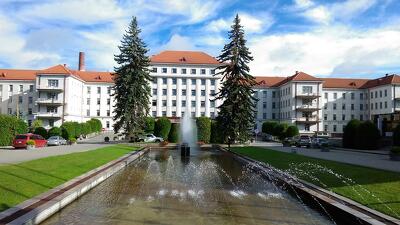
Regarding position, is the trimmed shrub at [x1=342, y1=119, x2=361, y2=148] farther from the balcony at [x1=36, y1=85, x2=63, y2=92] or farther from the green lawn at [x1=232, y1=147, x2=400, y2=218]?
the balcony at [x1=36, y1=85, x2=63, y2=92]

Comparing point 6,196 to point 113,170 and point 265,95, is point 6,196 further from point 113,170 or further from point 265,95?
point 265,95

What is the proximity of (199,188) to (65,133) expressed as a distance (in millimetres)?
50271

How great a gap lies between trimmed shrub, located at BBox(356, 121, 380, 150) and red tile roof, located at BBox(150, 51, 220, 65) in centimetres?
6424

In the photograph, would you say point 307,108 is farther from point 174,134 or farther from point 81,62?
point 81,62

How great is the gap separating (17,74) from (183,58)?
43.8 meters

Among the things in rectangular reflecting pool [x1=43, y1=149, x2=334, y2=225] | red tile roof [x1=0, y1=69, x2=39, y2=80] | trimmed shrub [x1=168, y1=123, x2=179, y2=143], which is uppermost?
red tile roof [x1=0, y1=69, x2=39, y2=80]

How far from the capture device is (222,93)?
52.3m

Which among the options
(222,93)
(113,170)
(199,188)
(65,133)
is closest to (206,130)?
(222,93)

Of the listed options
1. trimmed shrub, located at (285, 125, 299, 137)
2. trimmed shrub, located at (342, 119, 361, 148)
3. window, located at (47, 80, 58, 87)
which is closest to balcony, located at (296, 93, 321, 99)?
trimmed shrub, located at (285, 125, 299, 137)

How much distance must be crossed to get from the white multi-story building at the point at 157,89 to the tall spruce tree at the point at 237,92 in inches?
1791

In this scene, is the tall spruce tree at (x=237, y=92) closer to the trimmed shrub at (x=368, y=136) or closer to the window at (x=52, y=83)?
the trimmed shrub at (x=368, y=136)

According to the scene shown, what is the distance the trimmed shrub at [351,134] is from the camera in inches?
1829

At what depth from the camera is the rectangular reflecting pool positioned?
9.98m

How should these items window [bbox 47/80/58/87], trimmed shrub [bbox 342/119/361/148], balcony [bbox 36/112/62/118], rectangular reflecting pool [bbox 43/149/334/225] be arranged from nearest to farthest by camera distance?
rectangular reflecting pool [bbox 43/149/334/225] → trimmed shrub [bbox 342/119/361/148] → balcony [bbox 36/112/62/118] → window [bbox 47/80/58/87]
